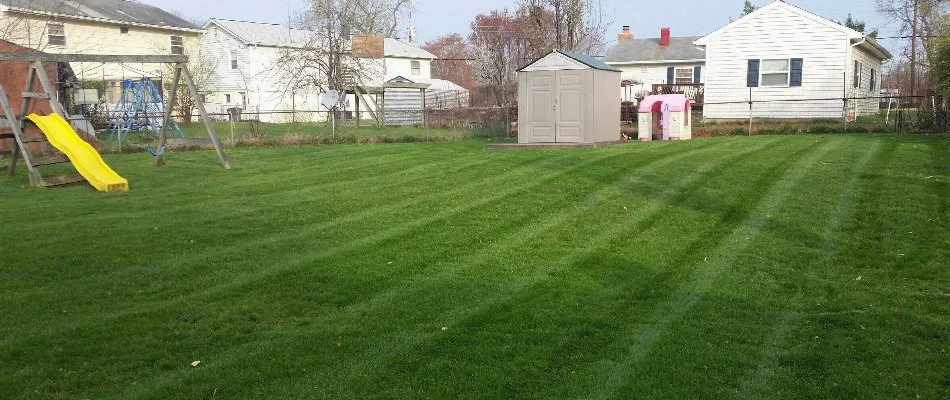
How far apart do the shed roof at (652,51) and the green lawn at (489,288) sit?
109 feet

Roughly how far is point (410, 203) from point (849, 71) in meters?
23.2

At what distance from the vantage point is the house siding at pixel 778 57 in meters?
29.2

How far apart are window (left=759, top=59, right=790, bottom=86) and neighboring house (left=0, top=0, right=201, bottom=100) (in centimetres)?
2431

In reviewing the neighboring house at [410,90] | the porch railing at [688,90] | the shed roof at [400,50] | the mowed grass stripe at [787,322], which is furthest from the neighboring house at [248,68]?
the mowed grass stripe at [787,322]

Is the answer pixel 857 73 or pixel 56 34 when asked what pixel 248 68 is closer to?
pixel 56 34

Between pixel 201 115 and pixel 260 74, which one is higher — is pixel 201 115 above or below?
below

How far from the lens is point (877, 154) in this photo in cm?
1536

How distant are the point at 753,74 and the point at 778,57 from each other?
1.01m

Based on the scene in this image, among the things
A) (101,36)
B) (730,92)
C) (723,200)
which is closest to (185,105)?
(101,36)

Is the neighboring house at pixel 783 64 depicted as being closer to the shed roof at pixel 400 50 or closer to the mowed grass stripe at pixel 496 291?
the mowed grass stripe at pixel 496 291

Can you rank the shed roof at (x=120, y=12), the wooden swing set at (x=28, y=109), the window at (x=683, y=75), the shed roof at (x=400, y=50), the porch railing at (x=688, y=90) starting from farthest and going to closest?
the shed roof at (x=400, y=50) → the window at (x=683, y=75) → the shed roof at (x=120, y=12) → the porch railing at (x=688, y=90) → the wooden swing set at (x=28, y=109)

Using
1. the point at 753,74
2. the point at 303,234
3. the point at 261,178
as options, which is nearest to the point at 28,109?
the point at 261,178

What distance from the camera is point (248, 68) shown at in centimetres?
4600

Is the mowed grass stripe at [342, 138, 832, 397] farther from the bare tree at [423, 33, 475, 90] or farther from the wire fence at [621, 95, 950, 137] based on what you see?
the bare tree at [423, 33, 475, 90]
